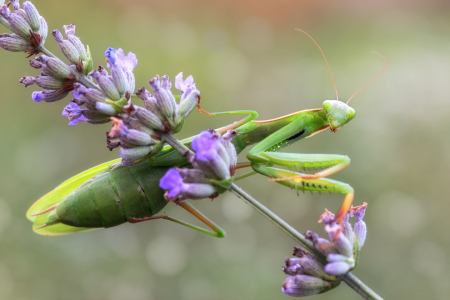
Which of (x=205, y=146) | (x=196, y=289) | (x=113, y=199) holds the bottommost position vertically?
(x=196, y=289)

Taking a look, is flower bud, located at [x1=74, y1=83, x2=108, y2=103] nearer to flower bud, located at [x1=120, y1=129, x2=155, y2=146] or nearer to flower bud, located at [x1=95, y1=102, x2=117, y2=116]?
flower bud, located at [x1=95, y1=102, x2=117, y2=116]

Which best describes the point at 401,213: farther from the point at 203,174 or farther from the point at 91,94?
the point at 91,94

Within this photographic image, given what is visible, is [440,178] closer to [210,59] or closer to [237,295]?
[237,295]

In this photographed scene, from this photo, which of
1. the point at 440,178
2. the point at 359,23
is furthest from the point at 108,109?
the point at 359,23

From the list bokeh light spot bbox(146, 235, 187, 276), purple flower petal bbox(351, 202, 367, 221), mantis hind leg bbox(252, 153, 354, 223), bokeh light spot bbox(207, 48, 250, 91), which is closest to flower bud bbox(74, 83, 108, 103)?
mantis hind leg bbox(252, 153, 354, 223)

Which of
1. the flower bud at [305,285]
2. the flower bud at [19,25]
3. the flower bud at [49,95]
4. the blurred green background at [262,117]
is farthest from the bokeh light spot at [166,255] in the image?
the flower bud at [19,25]

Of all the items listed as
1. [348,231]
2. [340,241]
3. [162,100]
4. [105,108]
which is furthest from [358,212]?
[105,108]

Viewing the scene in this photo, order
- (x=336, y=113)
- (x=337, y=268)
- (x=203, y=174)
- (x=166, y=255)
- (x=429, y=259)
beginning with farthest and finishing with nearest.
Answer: (x=429, y=259)
(x=166, y=255)
(x=336, y=113)
(x=203, y=174)
(x=337, y=268)
